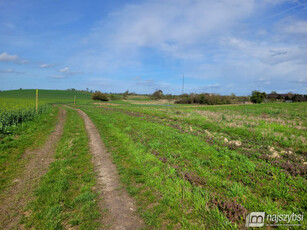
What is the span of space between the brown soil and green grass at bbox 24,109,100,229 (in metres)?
0.23

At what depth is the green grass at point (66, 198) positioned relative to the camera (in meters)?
3.77

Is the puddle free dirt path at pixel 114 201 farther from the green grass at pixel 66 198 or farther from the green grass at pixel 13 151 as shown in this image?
the green grass at pixel 13 151

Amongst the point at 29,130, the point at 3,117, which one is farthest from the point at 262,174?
the point at 3,117

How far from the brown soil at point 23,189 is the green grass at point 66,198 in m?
0.23

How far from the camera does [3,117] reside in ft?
42.8

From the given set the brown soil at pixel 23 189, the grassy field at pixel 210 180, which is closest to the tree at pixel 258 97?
the grassy field at pixel 210 180

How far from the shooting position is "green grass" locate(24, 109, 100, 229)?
377cm

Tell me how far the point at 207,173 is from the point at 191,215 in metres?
2.25

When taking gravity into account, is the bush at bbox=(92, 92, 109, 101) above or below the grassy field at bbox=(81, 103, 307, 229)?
above

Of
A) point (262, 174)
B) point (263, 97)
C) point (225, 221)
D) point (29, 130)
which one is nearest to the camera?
point (225, 221)

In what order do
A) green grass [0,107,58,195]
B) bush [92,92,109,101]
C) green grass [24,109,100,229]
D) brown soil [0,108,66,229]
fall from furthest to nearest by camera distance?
bush [92,92,109,101] < green grass [0,107,58,195] < brown soil [0,108,66,229] < green grass [24,109,100,229]

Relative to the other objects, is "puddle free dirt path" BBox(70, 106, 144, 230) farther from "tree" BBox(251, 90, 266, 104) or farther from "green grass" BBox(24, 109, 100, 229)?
"tree" BBox(251, 90, 266, 104)

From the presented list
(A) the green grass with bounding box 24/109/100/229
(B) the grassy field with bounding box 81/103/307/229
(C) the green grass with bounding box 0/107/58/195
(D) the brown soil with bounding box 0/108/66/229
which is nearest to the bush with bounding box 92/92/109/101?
(C) the green grass with bounding box 0/107/58/195

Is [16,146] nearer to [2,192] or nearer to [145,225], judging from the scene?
[2,192]
